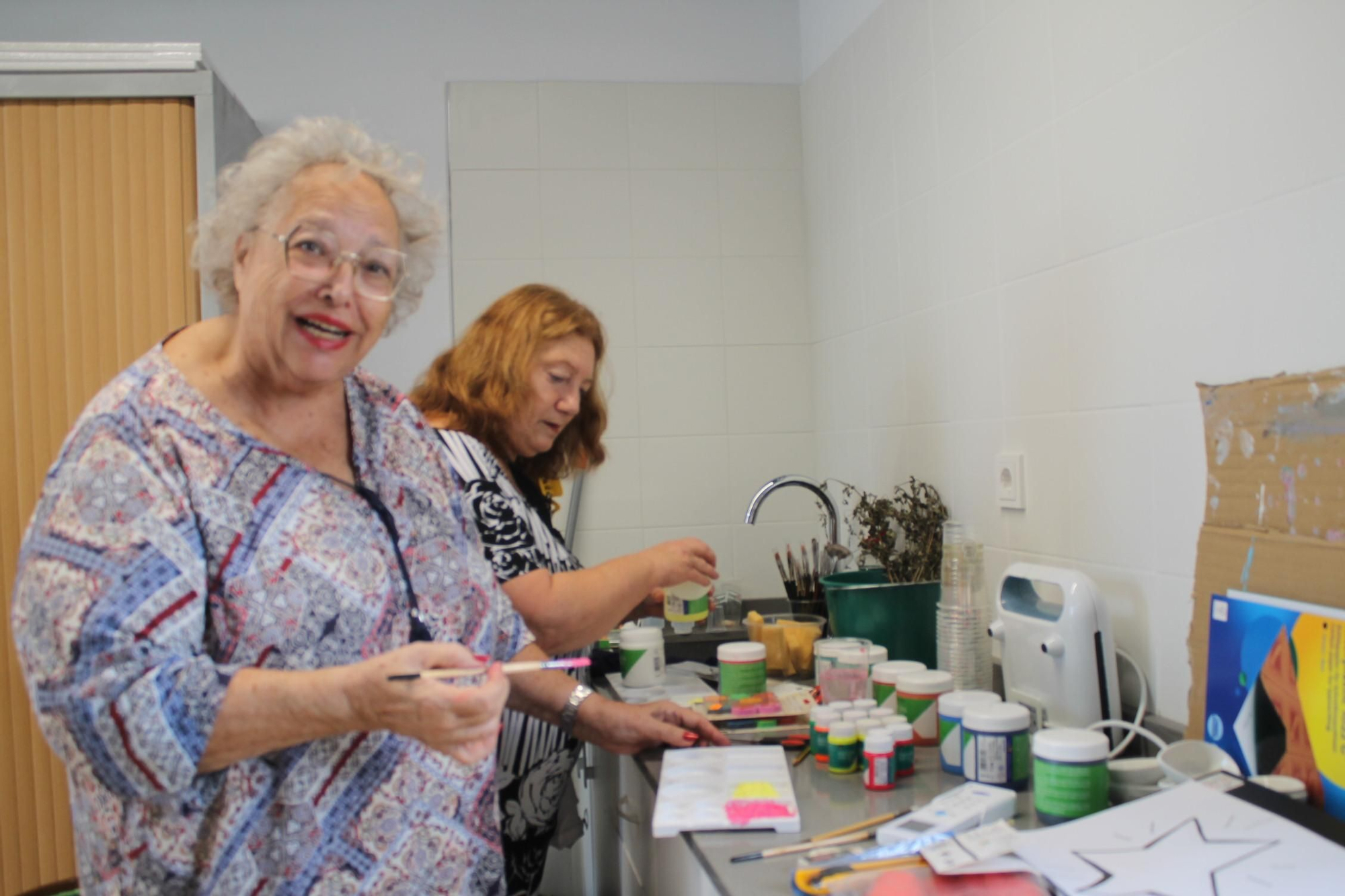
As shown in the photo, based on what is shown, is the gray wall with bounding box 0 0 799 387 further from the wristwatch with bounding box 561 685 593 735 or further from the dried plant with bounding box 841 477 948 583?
the wristwatch with bounding box 561 685 593 735

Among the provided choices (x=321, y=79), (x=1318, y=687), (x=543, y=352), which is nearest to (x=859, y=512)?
(x=543, y=352)

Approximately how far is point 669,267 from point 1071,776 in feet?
6.43

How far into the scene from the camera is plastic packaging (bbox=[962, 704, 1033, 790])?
4.01 feet

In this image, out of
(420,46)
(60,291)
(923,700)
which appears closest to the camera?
(923,700)

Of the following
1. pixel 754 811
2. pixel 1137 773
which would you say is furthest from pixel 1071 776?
pixel 754 811

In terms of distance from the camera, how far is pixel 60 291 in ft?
7.09

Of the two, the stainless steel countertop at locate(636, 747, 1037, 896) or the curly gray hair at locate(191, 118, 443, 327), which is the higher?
the curly gray hair at locate(191, 118, 443, 327)

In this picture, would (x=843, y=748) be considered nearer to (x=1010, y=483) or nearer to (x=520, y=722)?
(x=520, y=722)

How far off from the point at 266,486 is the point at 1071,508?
1.17 m

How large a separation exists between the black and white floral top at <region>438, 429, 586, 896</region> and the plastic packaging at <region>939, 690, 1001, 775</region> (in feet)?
1.99

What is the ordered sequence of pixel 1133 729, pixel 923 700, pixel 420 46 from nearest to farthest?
pixel 1133 729 < pixel 923 700 < pixel 420 46

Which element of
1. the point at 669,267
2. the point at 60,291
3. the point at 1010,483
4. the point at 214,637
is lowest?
the point at 214,637

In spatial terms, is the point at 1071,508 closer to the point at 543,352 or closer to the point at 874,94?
the point at 543,352

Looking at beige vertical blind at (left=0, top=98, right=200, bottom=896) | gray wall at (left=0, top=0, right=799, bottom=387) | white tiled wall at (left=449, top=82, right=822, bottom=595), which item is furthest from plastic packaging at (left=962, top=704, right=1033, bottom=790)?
gray wall at (left=0, top=0, right=799, bottom=387)
